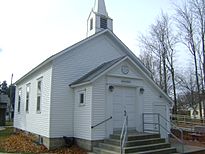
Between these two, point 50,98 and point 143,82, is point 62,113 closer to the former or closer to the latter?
point 50,98

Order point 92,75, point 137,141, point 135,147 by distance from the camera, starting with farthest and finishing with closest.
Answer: point 92,75
point 137,141
point 135,147

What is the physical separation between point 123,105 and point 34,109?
639cm

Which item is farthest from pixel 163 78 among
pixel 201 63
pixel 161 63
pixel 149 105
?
pixel 149 105

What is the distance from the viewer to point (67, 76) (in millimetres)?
15523

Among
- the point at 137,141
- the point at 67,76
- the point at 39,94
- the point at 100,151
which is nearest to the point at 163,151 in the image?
the point at 137,141

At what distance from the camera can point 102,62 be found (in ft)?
56.9

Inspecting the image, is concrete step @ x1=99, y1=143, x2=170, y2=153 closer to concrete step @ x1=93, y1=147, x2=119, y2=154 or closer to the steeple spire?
concrete step @ x1=93, y1=147, x2=119, y2=154

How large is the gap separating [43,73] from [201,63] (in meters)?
19.9

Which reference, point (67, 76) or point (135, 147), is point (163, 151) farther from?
point (67, 76)

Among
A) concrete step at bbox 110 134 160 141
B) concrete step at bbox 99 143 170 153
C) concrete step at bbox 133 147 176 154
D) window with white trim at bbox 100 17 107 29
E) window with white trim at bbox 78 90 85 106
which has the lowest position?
concrete step at bbox 133 147 176 154

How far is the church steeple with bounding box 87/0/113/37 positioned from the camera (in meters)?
19.7

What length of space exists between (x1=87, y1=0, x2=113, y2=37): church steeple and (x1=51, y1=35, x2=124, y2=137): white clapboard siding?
105 inches

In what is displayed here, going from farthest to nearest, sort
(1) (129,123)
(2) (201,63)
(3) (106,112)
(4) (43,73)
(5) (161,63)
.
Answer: (5) (161,63), (2) (201,63), (4) (43,73), (1) (129,123), (3) (106,112)

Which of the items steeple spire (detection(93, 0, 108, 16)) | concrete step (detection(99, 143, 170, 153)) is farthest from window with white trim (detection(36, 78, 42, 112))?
steeple spire (detection(93, 0, 108, 16))
